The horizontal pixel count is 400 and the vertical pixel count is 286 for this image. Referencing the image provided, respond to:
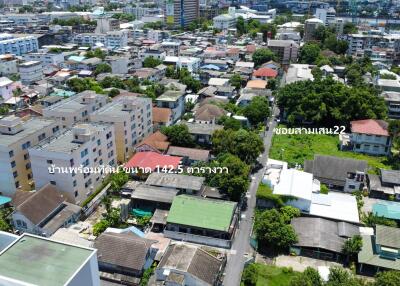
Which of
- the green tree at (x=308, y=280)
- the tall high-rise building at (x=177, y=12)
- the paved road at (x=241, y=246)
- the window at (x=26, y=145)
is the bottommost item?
the paved road at (x=241, y=246)

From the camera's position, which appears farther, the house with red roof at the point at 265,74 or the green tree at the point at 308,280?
the house with red roof at the point at 265,74

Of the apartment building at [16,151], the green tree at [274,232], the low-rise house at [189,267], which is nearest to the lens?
the low-rise house at [189,267]

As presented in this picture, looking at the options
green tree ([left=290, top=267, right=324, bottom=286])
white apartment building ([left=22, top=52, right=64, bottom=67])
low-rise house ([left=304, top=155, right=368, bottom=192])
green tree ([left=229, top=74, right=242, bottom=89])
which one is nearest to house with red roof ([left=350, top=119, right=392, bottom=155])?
low-rise house ([left=304, top=155, right=368, bottom=192])

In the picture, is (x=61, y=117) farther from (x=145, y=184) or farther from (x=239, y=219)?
(x=239, y=219)

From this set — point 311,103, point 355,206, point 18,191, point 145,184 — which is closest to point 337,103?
point 311,103

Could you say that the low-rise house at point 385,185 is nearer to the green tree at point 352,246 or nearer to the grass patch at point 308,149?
the grass patch at point 308,149

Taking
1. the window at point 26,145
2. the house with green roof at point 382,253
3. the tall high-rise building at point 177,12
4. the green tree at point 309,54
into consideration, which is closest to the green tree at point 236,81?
the green tree at point 309,54
